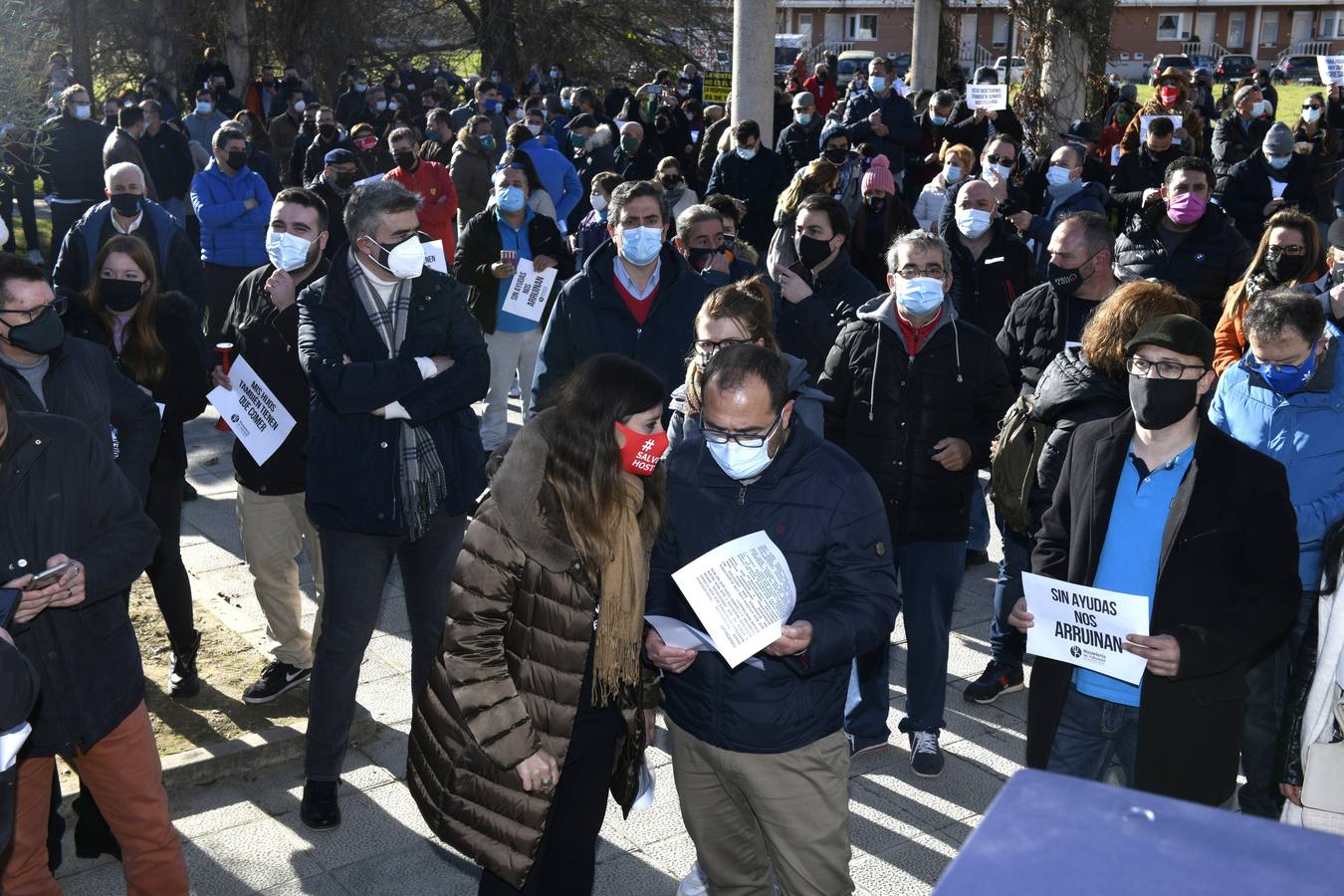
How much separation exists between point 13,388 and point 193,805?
170 centimetres

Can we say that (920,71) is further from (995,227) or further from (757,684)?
(757,684)

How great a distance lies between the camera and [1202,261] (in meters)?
7.98

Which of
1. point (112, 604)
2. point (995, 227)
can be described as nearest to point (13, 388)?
point (112, 604)

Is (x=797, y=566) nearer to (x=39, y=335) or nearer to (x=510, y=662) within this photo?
(x=510, y=662)

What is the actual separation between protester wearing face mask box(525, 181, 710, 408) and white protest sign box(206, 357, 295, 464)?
→ 105 cm

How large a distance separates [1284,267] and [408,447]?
4228 mm

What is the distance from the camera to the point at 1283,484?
377cm

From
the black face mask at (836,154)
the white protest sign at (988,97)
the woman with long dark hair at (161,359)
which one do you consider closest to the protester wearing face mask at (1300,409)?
the woman with long dark hair at (161,359)

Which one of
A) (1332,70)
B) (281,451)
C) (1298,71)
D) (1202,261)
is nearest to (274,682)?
(281,451)

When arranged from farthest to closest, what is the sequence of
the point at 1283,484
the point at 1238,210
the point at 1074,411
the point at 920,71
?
the point at 920,71, the point at 1238,210, the point at 1074,411, the point at 1283,484

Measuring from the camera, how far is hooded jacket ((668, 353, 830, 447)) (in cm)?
471

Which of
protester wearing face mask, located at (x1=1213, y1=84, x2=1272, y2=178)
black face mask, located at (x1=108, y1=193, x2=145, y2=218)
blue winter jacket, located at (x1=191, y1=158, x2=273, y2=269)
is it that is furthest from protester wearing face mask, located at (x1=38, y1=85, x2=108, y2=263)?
protester wearing face mask, located at (x1=1213, y1=84, x2=1272, y2=178)

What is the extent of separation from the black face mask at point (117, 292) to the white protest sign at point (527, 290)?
3.57 m

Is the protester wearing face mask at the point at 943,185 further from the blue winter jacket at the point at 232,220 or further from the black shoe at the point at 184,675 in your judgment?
the black shoe at the point at 184,675
